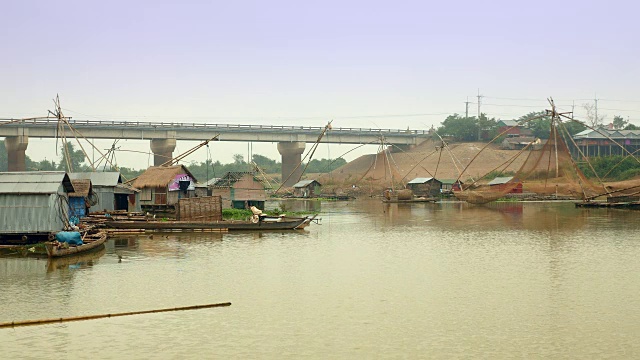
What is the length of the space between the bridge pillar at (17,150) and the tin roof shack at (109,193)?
49.6m

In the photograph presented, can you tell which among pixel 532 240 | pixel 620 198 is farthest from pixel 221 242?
pixel 620 198

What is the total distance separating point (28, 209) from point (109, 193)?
11629 mm

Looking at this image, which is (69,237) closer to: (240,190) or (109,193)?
(109,193)

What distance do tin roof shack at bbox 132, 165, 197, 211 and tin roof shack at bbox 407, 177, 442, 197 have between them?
39022 mm

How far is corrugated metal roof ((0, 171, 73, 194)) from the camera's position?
24.9 meters

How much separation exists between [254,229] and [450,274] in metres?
13.5

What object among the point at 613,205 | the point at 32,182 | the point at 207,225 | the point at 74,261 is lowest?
the point at 74,261

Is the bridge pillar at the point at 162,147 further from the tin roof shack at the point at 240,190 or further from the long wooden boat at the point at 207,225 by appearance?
the long wooden boat at the point at 207,225

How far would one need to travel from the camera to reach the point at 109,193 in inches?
1428

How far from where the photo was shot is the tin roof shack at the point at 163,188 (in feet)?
128

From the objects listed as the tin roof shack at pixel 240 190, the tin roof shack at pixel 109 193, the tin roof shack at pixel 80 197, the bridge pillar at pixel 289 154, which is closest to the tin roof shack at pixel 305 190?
the bridge pillar at pixel 289 154

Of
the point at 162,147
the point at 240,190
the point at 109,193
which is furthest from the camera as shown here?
the point at 162,147

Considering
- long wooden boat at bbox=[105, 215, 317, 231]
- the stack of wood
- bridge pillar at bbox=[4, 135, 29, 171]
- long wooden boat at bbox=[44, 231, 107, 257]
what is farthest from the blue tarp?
bridge pillar at bbox=[4, 135, 29, 171]

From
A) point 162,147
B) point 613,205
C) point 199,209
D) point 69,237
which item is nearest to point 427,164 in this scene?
point 162,147
